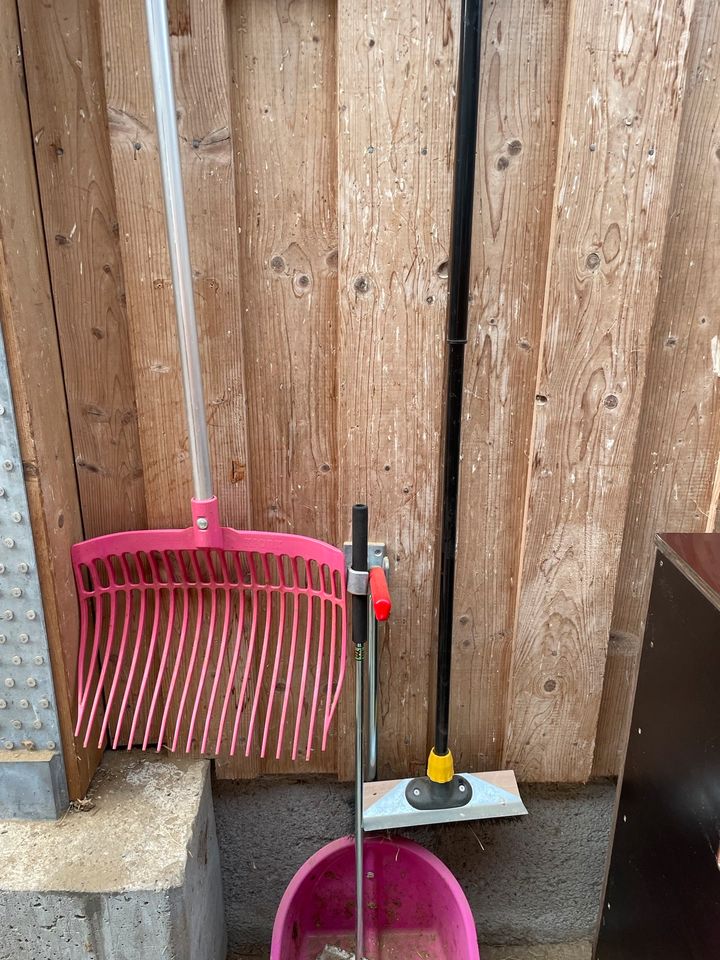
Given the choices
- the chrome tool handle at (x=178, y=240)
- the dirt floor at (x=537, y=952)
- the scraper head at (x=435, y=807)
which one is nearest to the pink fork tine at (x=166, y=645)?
the chrome tool handle at (x=178, y=240)

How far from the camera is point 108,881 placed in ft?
4.06

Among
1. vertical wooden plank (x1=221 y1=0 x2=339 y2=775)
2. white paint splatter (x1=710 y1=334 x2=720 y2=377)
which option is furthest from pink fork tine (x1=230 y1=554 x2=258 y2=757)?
white paint splatter (x1=710 y1=334 x2=720 y2=377)

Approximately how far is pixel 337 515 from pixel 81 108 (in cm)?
84

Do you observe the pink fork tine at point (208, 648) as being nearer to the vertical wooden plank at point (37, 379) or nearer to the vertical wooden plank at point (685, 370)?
the vertical wooden plank at point (37, 379)

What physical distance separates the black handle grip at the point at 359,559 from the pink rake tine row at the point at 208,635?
0.33 ft

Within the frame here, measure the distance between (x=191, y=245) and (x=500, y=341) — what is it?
580mm

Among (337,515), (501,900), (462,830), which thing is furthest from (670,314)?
(501,900)

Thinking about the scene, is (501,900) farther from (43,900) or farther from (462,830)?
(43,900)

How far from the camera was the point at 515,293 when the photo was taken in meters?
1.27

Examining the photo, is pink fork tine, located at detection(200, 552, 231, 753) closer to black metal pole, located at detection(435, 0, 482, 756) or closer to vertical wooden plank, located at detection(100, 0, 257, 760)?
vertical wooden plank, located at detection(100, 0, 257, 760)

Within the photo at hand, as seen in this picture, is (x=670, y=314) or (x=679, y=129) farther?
Result: (x=670, y=314)

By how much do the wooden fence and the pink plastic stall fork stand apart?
87 mm

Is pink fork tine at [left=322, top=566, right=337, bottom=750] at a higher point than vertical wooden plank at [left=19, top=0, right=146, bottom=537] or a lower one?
lower

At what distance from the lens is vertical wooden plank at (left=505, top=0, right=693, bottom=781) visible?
114cm
